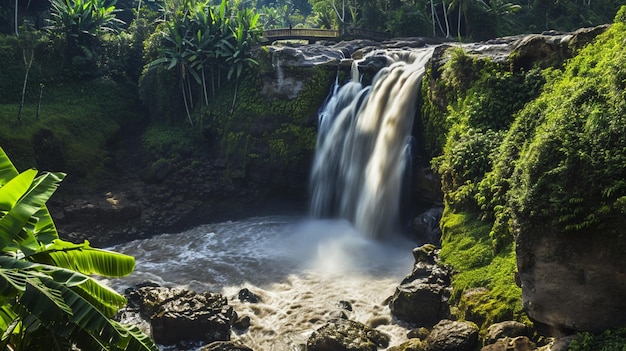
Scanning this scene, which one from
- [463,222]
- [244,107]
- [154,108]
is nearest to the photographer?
[463,222]

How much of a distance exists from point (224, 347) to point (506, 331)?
6.12 metres

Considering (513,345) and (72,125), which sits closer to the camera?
(513,345)

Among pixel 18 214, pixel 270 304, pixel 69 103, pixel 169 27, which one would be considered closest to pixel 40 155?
pixel 69 103

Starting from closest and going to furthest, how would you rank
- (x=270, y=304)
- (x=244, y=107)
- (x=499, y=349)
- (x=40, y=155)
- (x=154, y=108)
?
(x=499, y=349)
(x=270, y=304)
(x=40, y=155)
(x=244, y=107)
(x=154, y=108)

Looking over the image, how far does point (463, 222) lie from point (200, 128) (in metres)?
17.6

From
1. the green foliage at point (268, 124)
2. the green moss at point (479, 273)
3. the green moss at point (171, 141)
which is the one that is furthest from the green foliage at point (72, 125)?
the green moss at point (479, 273)

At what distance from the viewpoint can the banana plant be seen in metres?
6.87

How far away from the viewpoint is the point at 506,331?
10.1 metres

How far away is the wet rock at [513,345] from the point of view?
369 inches

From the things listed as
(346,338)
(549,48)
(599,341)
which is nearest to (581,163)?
(599,341)

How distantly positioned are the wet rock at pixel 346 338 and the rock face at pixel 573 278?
3871mm

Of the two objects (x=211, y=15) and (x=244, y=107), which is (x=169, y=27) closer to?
(x=211, y=15)

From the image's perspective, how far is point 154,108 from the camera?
29891mm

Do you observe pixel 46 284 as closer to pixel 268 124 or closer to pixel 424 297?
pixel 424 297
